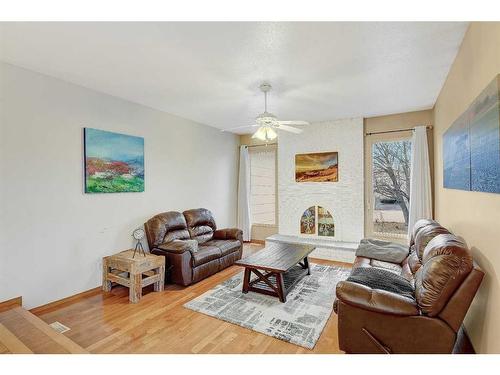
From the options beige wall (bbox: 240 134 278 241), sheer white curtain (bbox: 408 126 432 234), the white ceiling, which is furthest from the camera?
beige wall (bbox: 240 134 278 241)

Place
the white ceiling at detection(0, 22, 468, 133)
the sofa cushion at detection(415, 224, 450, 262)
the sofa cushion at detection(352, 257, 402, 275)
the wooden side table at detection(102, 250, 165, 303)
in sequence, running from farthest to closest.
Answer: the wooden side table at detection(102, 250, 165, 303), the sofa cushion at detection(352, 257, 402, 275), the sofa cushion at detection(415, 224, 450, 262), the white ceiling at detection(0, 22, 468, 133)

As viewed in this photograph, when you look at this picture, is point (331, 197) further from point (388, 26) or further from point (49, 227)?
point (49, 227)

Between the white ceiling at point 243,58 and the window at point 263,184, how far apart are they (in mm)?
2202

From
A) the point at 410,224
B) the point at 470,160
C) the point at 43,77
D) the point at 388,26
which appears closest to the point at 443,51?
the point at 388,26

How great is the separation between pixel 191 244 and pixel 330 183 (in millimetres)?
2884

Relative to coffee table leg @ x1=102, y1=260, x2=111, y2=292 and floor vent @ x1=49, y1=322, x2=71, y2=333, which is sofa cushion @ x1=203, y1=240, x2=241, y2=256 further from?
floor vent @ x1=49, y1=322, x2=71, y2=333

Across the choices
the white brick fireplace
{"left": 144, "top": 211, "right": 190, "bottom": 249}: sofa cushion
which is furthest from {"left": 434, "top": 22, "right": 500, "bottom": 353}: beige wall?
{"left": 144, "top": 211, "right": 190, "bottom": 249}: sofa cushion

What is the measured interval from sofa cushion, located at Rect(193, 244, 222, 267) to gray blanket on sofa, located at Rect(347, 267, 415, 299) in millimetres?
1999

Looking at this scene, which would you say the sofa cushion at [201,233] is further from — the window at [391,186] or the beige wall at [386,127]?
the window at [391,186]

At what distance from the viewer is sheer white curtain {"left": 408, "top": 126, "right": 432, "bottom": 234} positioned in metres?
3.97

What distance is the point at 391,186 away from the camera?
449 centimetres

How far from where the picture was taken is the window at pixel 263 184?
19.0ft

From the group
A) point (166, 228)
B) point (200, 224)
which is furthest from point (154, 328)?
point (200, 224)

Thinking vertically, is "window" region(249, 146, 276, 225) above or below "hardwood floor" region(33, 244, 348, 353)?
above
